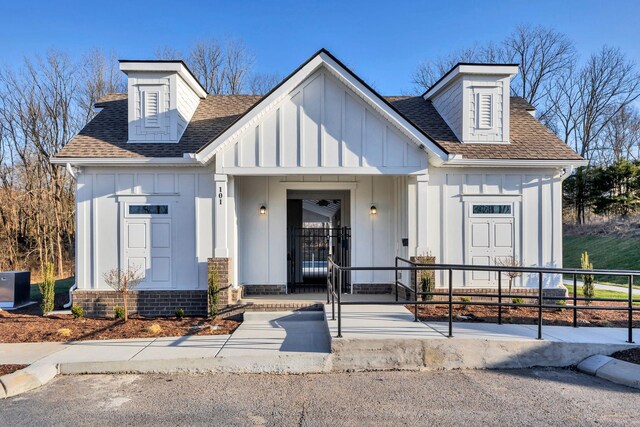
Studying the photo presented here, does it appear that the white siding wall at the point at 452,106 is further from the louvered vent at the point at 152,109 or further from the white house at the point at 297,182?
the louvered vent at the point at 152,109

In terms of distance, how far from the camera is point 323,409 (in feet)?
14.3

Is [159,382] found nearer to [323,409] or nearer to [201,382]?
[201,382]

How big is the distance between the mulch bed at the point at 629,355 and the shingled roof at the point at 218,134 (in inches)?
177

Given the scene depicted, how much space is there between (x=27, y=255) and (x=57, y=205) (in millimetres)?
2881

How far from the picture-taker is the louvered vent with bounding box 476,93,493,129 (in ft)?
32.0

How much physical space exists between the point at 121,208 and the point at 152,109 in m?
2.47

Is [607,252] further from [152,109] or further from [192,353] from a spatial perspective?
[152,109]

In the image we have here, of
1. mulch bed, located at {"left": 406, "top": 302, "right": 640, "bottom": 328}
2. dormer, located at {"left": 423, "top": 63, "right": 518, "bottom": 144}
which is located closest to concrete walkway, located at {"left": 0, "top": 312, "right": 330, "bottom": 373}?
mulch bed, located at {"left": 406, "top": 302, "right": 640, "bottom": 328}

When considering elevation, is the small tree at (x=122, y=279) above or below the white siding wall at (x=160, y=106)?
below

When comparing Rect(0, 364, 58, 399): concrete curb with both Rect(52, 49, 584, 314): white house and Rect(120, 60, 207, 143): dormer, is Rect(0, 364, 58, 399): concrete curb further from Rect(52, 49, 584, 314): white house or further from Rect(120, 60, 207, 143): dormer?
Rect(120, 60, 207, 143): dormer

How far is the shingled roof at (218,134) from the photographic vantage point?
901cm

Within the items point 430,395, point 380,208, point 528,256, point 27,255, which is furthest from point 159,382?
point 27,255

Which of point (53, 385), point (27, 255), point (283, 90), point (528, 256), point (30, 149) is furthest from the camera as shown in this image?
point (30, 149)

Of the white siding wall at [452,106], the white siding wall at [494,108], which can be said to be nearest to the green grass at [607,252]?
the white siding wall at [494,108]
